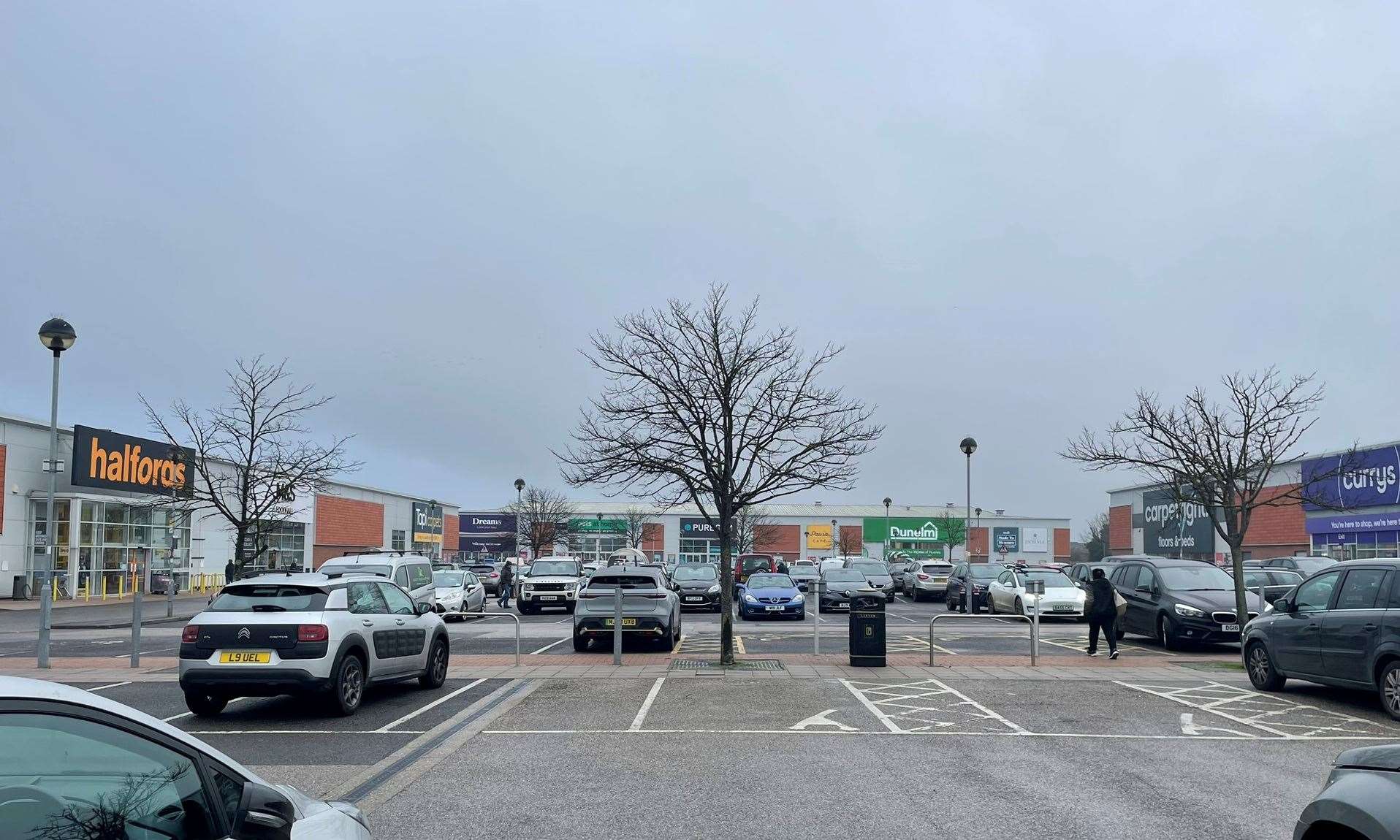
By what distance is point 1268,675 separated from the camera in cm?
1409

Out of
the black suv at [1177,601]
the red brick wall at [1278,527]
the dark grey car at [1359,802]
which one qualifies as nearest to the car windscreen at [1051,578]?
the black suv at [1177,601]

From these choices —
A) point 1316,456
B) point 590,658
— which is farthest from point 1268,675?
point 1316,456

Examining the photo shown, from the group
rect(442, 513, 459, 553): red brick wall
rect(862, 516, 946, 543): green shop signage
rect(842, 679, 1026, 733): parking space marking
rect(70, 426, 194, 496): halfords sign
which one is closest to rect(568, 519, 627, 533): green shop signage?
rect(442, 513, 459, 553): red brick wall

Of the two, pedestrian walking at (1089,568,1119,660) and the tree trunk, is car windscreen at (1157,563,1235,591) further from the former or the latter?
the tree trunk

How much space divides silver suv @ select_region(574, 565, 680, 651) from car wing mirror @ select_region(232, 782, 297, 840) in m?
15.3

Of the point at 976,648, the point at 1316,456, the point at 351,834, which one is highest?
the point at 1316,456

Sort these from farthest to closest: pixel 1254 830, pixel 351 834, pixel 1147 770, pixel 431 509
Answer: pixel 431 509 < pixel 1147 770 < pixel 1254 830 < pixel 351 834

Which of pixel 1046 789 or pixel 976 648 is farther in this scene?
pixel 976 648

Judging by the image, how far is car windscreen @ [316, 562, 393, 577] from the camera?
2254 centimetres

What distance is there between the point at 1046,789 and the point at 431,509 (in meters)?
42.5

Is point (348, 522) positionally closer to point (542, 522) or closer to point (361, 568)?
point (542, 522)

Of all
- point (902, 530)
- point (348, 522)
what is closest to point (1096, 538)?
point (902, 530)

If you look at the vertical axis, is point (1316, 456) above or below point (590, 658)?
above

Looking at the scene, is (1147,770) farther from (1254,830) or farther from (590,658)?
(590,658)
